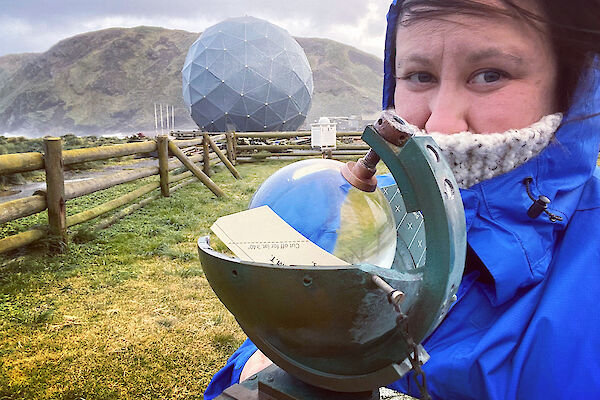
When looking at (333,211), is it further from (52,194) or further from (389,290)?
(52,194)

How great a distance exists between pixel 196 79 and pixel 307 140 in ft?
14.7

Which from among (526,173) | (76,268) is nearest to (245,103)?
(76,268)

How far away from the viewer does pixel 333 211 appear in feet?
1.87

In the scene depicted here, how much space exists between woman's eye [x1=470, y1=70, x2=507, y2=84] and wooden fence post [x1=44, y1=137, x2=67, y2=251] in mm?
3857

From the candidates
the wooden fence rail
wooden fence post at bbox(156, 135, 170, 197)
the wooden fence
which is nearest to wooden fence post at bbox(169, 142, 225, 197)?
the wooden fence

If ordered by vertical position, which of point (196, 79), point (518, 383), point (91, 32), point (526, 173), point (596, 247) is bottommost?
point (518, 383)

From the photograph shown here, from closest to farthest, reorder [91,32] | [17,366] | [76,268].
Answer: [17,366]
[76,268]
[91,32]

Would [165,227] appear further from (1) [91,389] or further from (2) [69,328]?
(1) [91,389]

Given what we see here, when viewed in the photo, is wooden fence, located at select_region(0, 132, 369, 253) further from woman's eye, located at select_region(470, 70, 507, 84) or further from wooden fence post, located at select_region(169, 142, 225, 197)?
woman's eye, located at select_region(470, 70, 507, 84)

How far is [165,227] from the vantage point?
4.89 meters

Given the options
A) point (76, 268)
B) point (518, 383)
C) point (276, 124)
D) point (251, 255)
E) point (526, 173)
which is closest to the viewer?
point (251, 255)

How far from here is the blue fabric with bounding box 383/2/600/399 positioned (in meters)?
0.79

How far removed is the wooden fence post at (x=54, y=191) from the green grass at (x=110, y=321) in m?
0.16

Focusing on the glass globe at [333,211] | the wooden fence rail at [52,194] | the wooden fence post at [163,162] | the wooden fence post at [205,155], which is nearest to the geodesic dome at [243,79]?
the wooden fence post at [205,155]
